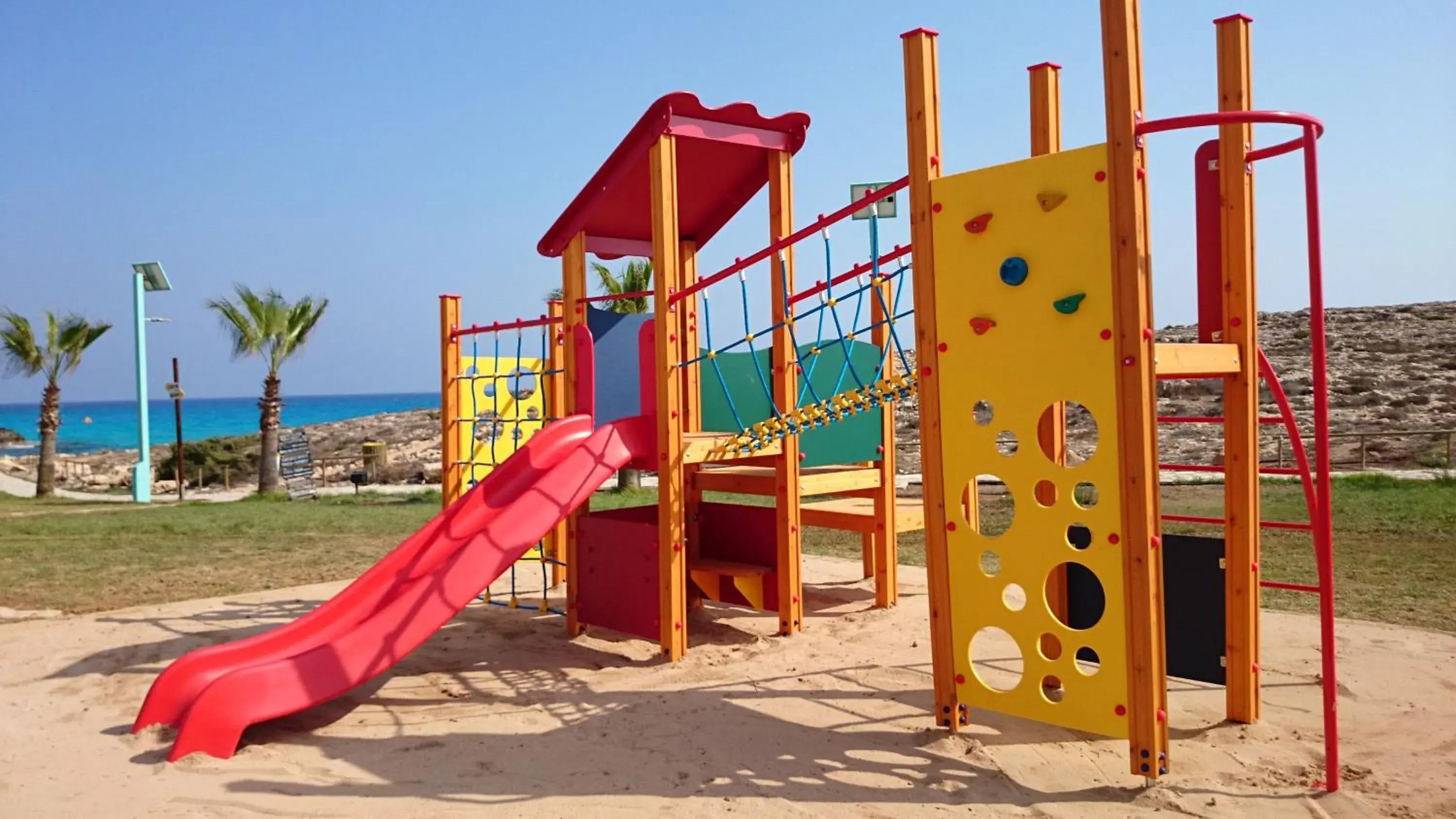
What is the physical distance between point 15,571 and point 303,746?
7.37 meters

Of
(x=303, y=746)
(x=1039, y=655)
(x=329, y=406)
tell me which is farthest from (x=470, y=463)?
(x=329, y=406)

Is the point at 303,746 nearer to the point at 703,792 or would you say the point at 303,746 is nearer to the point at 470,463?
the point at 703,792

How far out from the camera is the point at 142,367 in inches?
827

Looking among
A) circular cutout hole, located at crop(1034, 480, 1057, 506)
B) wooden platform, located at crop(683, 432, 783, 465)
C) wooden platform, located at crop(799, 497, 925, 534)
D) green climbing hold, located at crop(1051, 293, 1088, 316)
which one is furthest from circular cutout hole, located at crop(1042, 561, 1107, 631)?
wooden platform, located at crop(799, 497, 925, 534)

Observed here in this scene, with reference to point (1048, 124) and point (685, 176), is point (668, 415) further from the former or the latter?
point (1048, 124)

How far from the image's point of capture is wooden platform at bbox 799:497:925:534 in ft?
26.9

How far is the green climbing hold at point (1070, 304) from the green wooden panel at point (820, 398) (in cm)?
346

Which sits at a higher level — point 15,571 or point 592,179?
point 592,179

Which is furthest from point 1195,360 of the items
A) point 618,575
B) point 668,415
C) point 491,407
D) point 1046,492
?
point 491,407

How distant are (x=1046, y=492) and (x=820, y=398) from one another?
245 centimetres

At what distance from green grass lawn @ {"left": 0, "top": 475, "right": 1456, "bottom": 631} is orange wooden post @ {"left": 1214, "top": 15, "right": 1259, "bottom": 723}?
299 cm

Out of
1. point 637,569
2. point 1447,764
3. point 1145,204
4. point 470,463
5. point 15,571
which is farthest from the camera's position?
point 15,571

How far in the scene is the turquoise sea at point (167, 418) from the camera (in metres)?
78.2

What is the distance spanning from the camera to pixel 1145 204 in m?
4.01
